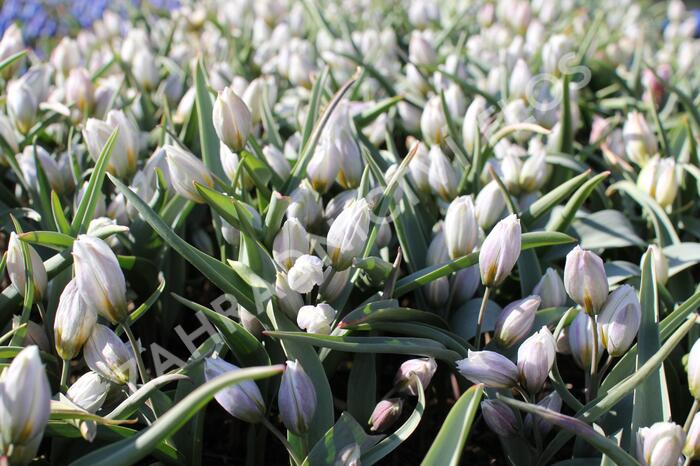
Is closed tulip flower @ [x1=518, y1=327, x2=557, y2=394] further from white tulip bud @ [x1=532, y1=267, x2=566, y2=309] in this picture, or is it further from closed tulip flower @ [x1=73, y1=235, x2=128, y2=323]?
closed tulip flower @ [x1=73, y1=235, x2=128, y2=323]

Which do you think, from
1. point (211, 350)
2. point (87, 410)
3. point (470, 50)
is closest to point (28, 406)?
point (87, 410)

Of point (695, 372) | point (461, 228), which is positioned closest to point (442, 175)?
point (461, 228)

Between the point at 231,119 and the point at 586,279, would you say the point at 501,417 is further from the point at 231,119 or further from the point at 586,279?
the point at 231,119

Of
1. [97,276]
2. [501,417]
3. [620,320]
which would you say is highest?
[97,276]

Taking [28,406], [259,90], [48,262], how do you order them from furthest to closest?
[259,90], [48,262], [28,406]

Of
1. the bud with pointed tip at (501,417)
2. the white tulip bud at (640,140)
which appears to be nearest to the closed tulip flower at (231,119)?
the bud with pointed tip at (501,417)

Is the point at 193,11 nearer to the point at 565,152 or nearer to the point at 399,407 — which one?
the point at 565,152

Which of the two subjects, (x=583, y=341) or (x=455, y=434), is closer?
(x=455, y=434)
